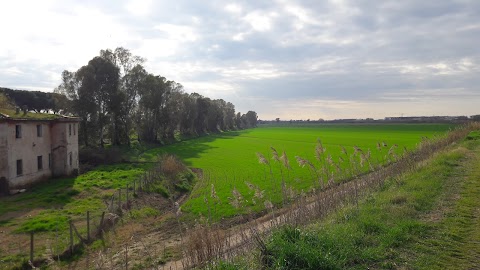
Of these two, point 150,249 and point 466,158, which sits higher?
point 466,158

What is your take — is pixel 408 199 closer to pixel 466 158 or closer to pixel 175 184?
pixel 466 158

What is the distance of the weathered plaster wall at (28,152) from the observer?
2578 cm

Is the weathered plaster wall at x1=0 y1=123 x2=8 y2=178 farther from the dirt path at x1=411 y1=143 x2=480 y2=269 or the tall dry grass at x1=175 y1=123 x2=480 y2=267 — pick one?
the dirt path at x1=411 y1=143 x2=480 y2=269

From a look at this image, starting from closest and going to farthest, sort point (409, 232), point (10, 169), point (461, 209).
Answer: point (409, 232) → point (461, 209) → point (10, 169)

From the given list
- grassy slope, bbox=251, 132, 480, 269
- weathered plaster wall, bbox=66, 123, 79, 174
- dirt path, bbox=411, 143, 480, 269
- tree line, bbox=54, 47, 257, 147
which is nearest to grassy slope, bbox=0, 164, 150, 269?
weathered plaster wall, bbox=66, 123, 79, 174

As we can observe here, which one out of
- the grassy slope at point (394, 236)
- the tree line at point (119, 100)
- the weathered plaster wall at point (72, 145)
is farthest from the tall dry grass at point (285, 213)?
the tree line at point (119, 100)

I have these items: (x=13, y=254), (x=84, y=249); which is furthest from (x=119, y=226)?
(x=13, y=254)

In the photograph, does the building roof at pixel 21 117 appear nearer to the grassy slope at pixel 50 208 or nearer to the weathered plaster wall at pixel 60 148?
the weathered plaster wall at pixel 60 148

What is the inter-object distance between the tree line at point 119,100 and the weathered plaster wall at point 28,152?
76.0 feet

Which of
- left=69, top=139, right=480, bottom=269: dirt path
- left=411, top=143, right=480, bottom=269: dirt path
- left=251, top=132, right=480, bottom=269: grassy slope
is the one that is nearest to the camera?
left=251, top=132, right=480, bottom=269: grassy slope

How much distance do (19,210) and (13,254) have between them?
8.27 meters

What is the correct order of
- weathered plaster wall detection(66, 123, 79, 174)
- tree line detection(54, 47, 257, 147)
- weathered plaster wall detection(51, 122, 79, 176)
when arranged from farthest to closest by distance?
1. tree line detection(54, 47, 257, 147)
2. weathered plaster wall detection(66, 123, 79, 174)
3. weathered plaster wall detection(51, 122, 79, 176)

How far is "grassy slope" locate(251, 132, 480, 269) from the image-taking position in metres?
7.16

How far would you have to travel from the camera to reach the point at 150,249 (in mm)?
14430
